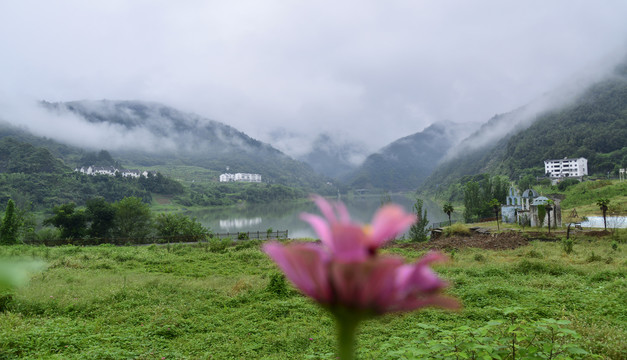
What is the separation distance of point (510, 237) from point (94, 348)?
22.4m

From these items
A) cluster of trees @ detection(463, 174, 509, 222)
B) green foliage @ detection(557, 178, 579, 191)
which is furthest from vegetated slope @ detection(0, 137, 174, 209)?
green foliage @ detection(557, 178, 579, 191)

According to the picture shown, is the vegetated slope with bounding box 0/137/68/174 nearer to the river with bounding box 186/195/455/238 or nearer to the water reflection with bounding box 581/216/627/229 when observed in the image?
the river with bounding box 186/195/455/238

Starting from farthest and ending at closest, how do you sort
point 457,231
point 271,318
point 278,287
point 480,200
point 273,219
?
point 273,219 < point 480,200 < point 457,231 < point 278,287 < point 271,318

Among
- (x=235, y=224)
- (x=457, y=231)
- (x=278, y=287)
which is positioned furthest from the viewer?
(x=235, y=224)

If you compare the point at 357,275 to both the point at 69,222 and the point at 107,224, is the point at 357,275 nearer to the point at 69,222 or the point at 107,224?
the point at 69,222

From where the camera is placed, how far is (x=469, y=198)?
40406mm

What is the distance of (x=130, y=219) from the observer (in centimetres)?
2795

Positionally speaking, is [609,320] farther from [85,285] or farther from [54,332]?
[85,285]

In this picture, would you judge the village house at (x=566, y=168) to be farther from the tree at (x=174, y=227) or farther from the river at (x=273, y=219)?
the tree at (x=174, y=227)

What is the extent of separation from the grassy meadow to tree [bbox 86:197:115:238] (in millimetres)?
17149

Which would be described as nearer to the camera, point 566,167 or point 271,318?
point 271,318

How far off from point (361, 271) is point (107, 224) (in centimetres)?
3197

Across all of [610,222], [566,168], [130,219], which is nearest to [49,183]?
[130,219]

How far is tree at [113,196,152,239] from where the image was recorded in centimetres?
2767
